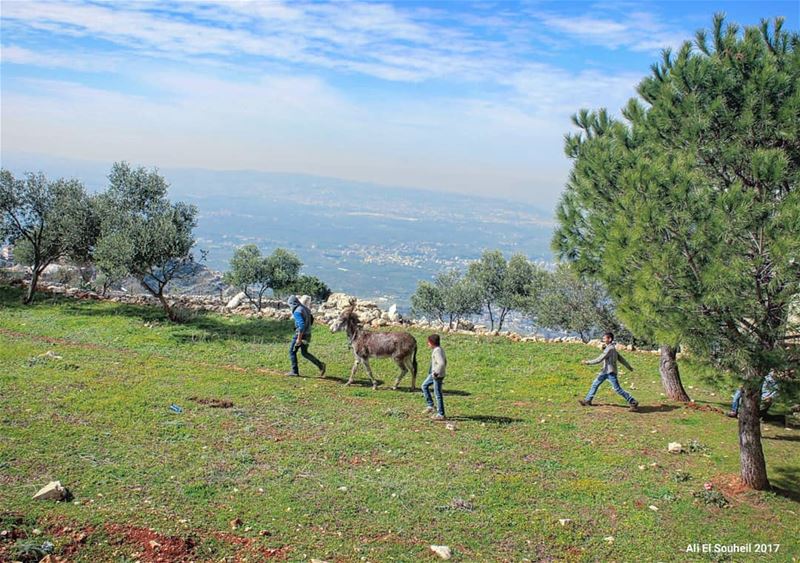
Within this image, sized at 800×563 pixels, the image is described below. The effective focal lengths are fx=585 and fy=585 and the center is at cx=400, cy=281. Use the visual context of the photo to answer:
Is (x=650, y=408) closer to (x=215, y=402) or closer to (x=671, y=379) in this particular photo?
(x=671, y=379)

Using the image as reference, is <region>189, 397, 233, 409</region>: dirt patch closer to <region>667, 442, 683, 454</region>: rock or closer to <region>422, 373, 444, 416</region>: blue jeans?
<region>422, 373, 444, 416</region>: blue jeans

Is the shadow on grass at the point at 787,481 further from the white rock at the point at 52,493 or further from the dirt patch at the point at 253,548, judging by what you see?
the white rock at the point at 52,493

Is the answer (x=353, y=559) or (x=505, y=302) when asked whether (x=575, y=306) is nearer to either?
(x=505, y=302)

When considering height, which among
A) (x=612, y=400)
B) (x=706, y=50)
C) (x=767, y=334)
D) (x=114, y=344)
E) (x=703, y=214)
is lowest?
(x=114, y=344)

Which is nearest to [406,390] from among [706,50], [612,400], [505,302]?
[612,400]

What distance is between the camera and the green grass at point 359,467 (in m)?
10.2

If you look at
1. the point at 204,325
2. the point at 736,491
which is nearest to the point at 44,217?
the point at 204,325

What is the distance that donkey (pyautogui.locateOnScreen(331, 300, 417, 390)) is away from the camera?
19625mm

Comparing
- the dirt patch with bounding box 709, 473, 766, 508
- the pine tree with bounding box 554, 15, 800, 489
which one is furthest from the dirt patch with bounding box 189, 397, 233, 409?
the dirt patch with bounding box 709, 473, 766, 508

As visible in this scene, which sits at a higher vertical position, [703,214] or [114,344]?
[703,214]

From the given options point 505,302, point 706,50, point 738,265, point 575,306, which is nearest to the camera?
point 738,265

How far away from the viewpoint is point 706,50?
1474cm

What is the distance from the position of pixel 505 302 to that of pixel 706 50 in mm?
45747

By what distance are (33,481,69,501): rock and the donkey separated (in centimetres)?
1070
